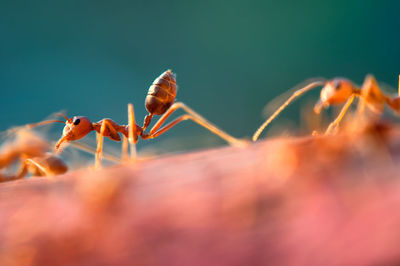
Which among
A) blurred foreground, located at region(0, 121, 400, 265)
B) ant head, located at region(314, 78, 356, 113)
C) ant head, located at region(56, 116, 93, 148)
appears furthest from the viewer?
ant head, located at region(56, 116, 93, 148)

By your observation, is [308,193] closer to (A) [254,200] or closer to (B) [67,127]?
(A) [254,200]

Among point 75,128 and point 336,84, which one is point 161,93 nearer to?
point 75,128

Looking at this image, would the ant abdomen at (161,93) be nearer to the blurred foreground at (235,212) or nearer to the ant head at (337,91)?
the ant head at (337,91)

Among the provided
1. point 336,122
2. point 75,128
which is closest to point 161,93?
point 75,128

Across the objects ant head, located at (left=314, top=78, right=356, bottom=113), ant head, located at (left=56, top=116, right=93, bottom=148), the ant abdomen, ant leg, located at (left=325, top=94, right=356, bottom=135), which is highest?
the ant abdomen

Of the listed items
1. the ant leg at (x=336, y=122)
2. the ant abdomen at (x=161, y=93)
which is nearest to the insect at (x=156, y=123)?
the ant abdomen at (x=161, y=93)

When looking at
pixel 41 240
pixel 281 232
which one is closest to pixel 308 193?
pixel 281 232

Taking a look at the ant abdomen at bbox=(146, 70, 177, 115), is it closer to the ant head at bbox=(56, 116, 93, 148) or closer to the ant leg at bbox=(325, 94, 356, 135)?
the ant head at bbox=(56, 116, 93, 148)

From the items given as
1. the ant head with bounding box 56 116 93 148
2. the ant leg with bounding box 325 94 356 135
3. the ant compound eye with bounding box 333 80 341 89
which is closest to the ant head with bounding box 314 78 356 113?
the ant compound eye with bounding box 333 80 341 89
